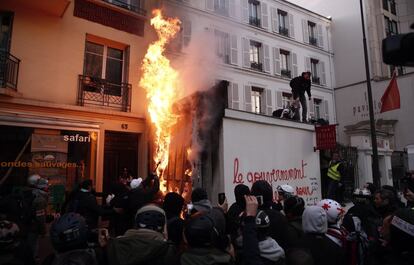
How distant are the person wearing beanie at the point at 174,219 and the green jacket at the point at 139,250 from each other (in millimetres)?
822

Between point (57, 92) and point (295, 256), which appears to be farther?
point (57, 92)

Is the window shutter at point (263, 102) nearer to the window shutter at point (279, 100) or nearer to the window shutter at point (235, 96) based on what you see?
the window shutter at point (279, 100)

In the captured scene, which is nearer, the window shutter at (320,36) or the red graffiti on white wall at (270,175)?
the red graffiti on white wall at (270,175)

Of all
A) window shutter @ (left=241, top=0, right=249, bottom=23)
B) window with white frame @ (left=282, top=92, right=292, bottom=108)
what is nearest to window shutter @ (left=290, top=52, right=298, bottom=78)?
window with white frame @ (left=282, top=92, right=292, bottom=108)

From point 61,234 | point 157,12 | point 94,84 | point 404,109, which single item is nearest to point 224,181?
point 61,234

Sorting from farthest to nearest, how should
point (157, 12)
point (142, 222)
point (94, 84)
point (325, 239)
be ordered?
point (157, 12), point (94, 84), point (325, 239), point (142, 222)

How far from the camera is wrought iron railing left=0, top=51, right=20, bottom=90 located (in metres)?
8.66

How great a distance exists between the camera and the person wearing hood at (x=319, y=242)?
2943 mm

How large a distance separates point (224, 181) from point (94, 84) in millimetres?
5719

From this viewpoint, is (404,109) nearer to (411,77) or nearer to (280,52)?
(411,77)

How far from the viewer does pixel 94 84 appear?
407 inches

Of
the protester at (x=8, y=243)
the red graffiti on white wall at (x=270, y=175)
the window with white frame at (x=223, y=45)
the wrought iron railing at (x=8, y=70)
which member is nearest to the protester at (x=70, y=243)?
the protester at (x=8, y=243)

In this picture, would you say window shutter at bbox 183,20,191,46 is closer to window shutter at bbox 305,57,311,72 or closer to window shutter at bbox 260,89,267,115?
window shutter at bbox 260,89,267,115

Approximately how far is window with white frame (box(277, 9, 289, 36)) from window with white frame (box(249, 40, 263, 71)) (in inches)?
98.4
